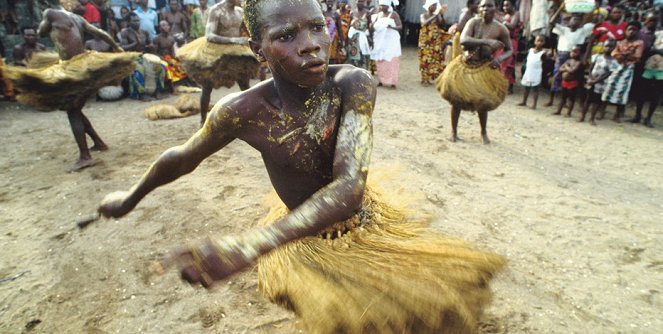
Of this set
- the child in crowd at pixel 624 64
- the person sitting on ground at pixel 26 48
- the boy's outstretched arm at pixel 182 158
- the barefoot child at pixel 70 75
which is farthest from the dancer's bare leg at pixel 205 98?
the child in crowd at pixel 624 64

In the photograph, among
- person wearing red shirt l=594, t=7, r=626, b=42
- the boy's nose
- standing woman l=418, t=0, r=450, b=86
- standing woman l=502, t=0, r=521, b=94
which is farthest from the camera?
standing woman l=418, t=0, r=450, b=86

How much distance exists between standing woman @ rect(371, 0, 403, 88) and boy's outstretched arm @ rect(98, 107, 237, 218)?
327 inches

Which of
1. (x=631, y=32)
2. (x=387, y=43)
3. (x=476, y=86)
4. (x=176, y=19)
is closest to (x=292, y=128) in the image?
(x=476, y=86)

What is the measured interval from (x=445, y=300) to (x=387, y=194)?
36.8 inches

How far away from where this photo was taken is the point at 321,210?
118cm

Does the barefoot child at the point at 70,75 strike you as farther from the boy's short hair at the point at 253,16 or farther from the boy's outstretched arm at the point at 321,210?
the boy's outstretched arm at the point at 321,210

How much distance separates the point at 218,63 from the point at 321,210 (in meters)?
5.10

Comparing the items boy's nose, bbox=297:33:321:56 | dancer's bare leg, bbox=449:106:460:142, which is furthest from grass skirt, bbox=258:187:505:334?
dancer's bare leg, bbox=449:106:460:142

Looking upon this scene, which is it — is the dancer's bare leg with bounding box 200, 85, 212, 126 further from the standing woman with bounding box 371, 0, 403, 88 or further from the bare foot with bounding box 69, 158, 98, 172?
the standing woman with bounding box 371, 0, 403, 88

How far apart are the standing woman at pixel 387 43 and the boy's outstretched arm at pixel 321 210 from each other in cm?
834

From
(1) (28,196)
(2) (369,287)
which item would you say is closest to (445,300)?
(2) (369,287)

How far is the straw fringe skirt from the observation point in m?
5.09

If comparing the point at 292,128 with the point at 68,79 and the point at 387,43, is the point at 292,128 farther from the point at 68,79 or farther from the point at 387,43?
the point at 387,43

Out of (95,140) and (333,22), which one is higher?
(333,22)
